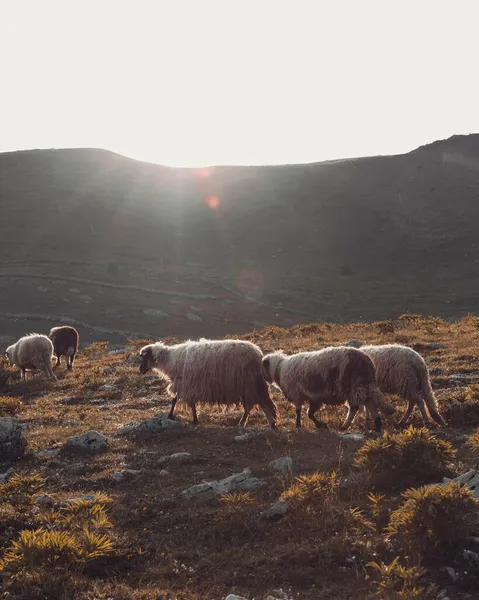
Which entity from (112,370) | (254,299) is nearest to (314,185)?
(254,299)

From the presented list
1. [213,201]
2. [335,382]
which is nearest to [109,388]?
[335,382]

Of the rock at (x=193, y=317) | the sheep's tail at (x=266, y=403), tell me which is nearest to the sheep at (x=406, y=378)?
the sheep's tail at (x=266, y=403)

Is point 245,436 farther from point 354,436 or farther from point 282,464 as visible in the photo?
point 354,436

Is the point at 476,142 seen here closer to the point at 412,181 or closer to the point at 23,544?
the point at 412,181

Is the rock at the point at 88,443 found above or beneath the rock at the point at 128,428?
above

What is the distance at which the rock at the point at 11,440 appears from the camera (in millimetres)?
9953

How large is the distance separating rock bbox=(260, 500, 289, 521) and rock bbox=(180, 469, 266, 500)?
3.46ft

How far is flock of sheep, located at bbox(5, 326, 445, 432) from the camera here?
35.4 feet

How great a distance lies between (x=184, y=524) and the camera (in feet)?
21.7

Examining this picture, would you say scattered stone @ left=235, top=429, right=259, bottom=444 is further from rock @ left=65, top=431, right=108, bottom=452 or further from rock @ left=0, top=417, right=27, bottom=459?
rock @ left=0, top=417, right=27, bottom=459

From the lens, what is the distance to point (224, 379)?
12422mm

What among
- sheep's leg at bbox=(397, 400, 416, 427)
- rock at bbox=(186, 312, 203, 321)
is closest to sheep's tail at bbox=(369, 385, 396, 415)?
sheep's leg at bbox=(397, 400, 416, 427)

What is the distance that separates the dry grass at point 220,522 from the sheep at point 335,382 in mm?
541

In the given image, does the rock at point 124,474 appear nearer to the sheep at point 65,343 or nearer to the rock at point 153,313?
the sheep at point 65,343
